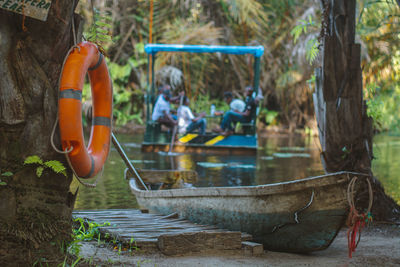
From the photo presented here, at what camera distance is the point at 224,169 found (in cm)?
1095

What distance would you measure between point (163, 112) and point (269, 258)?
9.08 metres

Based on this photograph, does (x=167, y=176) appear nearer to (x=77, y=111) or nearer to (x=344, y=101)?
(x=344, y=101)

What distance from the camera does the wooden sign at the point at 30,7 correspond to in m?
3.00

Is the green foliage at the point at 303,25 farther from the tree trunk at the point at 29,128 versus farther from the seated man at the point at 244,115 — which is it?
the seated man at the point at 244,115

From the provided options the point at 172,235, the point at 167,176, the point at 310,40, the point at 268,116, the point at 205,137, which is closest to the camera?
the point at 172,235

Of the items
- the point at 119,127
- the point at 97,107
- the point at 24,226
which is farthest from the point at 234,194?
the point at 119,127

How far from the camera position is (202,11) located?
963 inches

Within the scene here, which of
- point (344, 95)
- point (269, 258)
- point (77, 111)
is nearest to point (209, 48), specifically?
point (344, 95)

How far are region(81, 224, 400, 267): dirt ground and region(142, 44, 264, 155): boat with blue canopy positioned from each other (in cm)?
828

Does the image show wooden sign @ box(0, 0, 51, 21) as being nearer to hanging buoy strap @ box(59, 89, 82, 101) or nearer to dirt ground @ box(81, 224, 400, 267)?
hanging buoy strap @ box(59, 89, 82, 101)

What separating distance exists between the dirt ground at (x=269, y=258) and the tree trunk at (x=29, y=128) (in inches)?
23.5

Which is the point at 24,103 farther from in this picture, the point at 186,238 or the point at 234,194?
the point at 234,194

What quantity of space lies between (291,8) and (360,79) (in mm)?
18691

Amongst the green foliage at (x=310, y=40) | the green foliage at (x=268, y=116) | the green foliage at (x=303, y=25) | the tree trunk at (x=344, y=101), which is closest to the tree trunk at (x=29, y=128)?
the tree trunk at (x=344, y=101)
